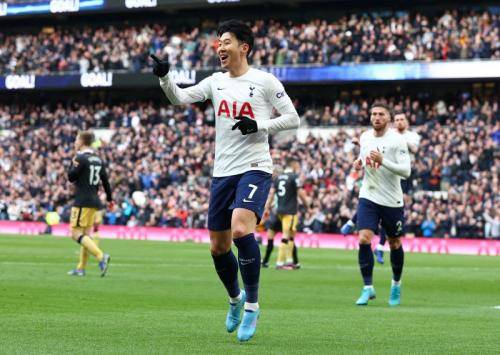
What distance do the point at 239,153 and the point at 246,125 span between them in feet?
1.65

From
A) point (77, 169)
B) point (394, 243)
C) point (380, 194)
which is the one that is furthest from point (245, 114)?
point (77, 169)

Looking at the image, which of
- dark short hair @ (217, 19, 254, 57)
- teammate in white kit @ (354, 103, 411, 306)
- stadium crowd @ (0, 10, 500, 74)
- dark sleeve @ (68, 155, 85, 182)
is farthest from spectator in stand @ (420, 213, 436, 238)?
dark short hair @ (217, 19, 254, 57)

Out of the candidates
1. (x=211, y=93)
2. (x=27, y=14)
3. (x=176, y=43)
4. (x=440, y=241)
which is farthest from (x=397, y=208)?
(x=27, y=14)

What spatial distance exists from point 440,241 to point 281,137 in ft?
42.4

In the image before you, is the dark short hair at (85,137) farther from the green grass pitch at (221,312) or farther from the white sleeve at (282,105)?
the white sleeve at (282,105)

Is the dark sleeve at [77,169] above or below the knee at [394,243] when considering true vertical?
above

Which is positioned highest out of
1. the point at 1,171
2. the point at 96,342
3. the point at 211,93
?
the point at 211,93

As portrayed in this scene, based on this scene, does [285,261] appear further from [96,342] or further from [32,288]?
[96,342]

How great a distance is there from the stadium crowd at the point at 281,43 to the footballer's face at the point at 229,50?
36649 mm

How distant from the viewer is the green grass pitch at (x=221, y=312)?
8758 mm

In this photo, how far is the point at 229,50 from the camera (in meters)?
9.68

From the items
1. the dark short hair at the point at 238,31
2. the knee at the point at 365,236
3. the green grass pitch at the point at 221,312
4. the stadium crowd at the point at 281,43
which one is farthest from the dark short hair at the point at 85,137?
the stadium crowd at the point at 281,43

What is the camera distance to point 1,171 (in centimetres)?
5450

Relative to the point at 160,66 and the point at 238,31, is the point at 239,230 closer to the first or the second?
the point at 160,66
